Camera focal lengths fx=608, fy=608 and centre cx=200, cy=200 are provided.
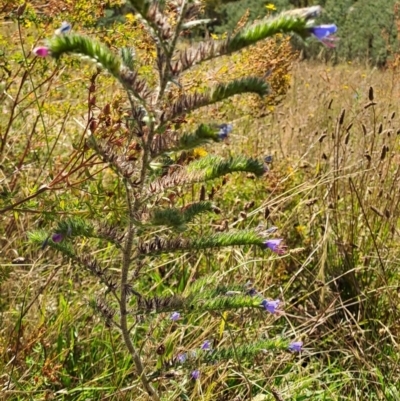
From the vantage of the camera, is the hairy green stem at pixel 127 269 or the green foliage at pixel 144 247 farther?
the hairy green stem at pixel 127 269

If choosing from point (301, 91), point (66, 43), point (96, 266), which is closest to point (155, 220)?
point (96, 266)

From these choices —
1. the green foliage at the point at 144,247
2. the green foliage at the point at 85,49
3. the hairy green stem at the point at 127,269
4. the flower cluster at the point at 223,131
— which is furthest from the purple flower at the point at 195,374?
the green foliage at the point at 85,49

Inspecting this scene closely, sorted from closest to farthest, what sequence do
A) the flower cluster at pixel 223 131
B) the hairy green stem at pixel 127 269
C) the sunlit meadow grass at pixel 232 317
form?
1. the flower cluster at pixel 223 131
2. the hairy green stem at pixel 127 269
3. the sunlit meadow grass at pixel 232 317

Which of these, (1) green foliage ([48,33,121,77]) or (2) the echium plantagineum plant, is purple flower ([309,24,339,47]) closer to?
(2) the echium plantagineum plant

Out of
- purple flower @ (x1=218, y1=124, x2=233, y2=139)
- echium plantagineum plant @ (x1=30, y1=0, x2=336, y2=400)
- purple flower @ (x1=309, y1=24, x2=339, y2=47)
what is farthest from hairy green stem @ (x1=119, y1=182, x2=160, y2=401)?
purple flower @ (x1=309, y1=24, x2=339, y2=47)

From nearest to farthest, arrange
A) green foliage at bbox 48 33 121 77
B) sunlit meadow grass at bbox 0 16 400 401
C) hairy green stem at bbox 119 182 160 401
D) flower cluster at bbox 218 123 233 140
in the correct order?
green foliage at bbox 48 33 121 77 < flower cluster at bbox 218 123 233 140 < hairy green stem at bbox 119 182 160 401 < sunlit meadow grass at bbox 0 16 400 401

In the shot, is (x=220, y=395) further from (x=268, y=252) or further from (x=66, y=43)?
(x=66, y=43)

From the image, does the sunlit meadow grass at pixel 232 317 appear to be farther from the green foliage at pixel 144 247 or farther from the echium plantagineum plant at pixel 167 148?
the echium plantagineum plant at pixel 167 148

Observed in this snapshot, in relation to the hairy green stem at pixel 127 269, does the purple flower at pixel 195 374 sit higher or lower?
lower

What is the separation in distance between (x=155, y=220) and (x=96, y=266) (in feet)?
0.84

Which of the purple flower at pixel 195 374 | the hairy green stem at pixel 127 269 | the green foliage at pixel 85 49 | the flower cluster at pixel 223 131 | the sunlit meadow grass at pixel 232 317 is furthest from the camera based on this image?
the sunlit meadow grass at pixel 232 317

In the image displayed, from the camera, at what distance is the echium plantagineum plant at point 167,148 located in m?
1.06

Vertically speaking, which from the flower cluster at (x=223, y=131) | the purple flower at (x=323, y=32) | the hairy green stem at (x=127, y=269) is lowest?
the hairy green stem at (x=127, y=269)

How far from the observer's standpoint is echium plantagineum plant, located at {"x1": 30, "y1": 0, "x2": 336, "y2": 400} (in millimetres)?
1059
